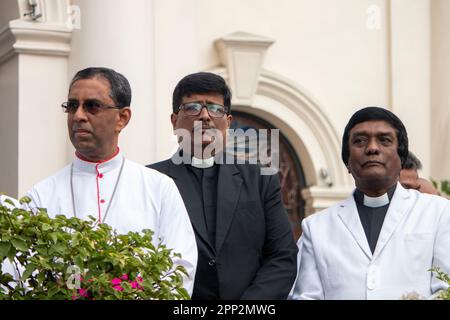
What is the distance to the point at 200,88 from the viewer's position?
5.75 metres

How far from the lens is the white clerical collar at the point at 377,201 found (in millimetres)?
5660

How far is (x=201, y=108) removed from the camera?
18.7 feet

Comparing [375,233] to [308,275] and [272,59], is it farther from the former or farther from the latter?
[272,59]

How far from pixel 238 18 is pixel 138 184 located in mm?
6535

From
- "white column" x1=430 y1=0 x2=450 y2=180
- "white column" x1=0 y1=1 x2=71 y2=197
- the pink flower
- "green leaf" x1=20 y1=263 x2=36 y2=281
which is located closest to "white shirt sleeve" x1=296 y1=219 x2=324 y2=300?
the pink flower

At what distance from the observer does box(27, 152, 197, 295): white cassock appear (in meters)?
5.13

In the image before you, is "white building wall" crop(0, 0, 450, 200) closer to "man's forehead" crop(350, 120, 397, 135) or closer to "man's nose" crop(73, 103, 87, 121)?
"man's forehead" crop(350, 120, 397, 135)

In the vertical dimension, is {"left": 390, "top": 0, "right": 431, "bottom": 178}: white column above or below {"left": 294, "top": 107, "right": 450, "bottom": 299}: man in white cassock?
above

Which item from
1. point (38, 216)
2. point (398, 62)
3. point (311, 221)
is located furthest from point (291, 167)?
point (38, 216)

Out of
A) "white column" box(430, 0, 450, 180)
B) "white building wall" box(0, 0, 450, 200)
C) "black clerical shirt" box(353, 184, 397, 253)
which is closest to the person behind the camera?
"black clerical shirt" box(353, 184, 397, 253)

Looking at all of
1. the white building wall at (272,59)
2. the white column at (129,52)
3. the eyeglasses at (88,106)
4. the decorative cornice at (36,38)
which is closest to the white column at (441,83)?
the white building wall at (272,59)

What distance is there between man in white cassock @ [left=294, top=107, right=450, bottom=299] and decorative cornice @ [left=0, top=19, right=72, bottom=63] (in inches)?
208

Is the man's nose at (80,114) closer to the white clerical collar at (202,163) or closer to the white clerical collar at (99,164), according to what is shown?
the white clerical collar at (99,164)
